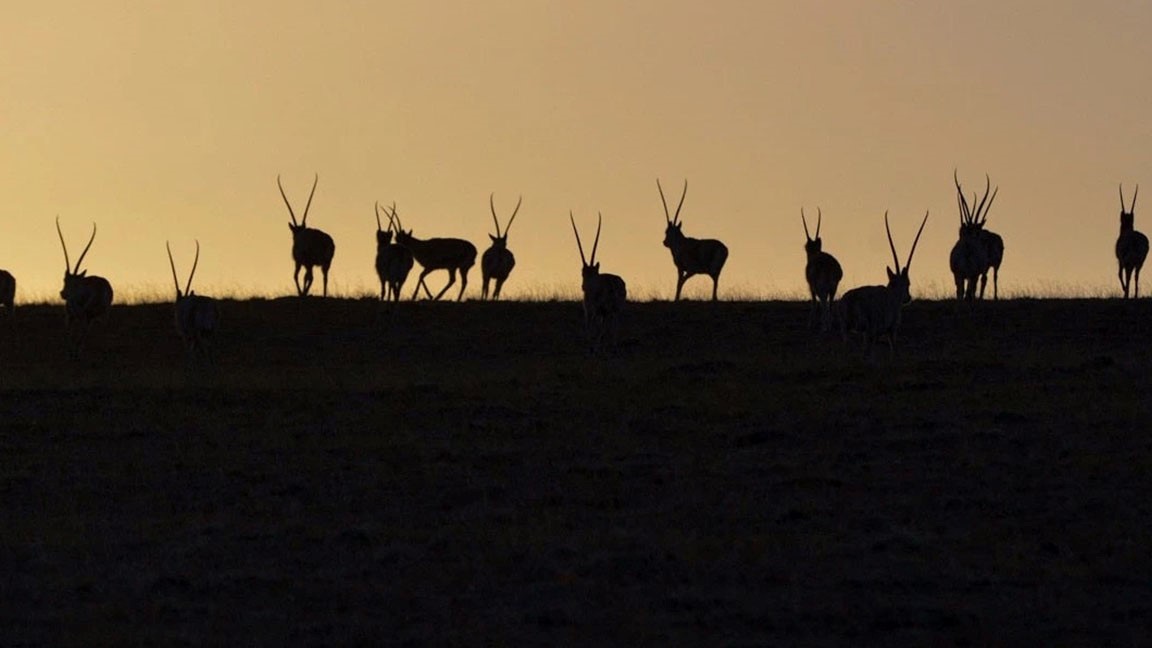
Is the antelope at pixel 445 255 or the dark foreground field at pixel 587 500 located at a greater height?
the antelope at pixel 445 255

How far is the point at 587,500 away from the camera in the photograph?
1706 cm

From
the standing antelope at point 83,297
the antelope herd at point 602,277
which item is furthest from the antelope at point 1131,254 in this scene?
the standing antelope at point 83,297

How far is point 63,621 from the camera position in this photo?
12.9 m

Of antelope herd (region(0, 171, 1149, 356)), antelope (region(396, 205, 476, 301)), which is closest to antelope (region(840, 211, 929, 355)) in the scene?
antelope herd (region(0, 171, 1149, 356))

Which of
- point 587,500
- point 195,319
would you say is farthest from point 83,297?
point 587,500

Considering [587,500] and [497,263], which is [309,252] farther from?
[587,500]

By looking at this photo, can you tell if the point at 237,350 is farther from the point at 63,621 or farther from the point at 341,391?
the point at 63,621

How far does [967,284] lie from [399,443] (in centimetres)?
1834

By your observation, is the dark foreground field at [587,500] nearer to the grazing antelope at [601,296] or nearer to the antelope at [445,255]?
the grazing antelope at [601,296]

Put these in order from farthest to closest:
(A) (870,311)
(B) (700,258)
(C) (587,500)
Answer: (B) (700,258), (A) (870,311), (C) (587,500)

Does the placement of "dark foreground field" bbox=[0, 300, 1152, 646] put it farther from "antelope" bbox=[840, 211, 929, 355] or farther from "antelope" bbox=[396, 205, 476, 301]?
"antelope" bbox=[396, 205, 476, 301]

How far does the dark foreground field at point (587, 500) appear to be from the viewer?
12.9 m

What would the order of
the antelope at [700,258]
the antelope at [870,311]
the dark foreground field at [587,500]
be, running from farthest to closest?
1. the antelope at [700,258]
2. the antelope at [870,311]
3. the dark foreground field at [587,500]

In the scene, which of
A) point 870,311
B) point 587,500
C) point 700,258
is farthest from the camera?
point 700,258
